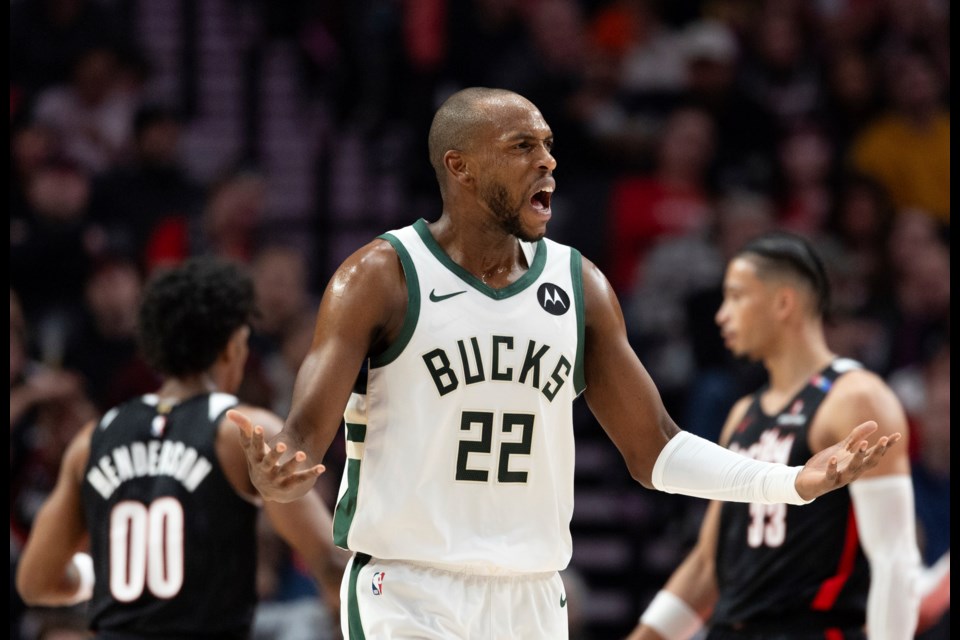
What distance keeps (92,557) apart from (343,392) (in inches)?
63.1

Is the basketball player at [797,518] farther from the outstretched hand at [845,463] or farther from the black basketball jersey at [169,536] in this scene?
the black basketball jersey at [169,536]

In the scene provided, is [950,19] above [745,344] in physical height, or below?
above

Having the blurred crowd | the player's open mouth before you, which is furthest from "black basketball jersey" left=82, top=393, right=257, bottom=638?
the blurred crowd

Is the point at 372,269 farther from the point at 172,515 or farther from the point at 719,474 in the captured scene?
the point at 172,515

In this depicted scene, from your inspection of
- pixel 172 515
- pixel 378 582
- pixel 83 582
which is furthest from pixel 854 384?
pixel 83 582

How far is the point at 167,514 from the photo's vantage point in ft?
15.8

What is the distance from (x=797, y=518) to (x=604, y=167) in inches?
218

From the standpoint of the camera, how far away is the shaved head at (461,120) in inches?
160

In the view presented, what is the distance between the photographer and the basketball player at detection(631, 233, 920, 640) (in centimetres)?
511

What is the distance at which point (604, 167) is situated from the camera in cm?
1052

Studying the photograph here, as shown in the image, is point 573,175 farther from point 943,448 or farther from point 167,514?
point 167,514

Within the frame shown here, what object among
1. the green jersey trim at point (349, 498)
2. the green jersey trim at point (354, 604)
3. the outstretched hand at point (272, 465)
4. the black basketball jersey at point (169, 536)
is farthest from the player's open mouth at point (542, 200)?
the black basketball jersey at point (169, 536)

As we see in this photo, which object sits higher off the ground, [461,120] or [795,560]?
[461,120]

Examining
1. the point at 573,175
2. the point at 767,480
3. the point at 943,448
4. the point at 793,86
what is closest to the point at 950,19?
the point at 793,86
